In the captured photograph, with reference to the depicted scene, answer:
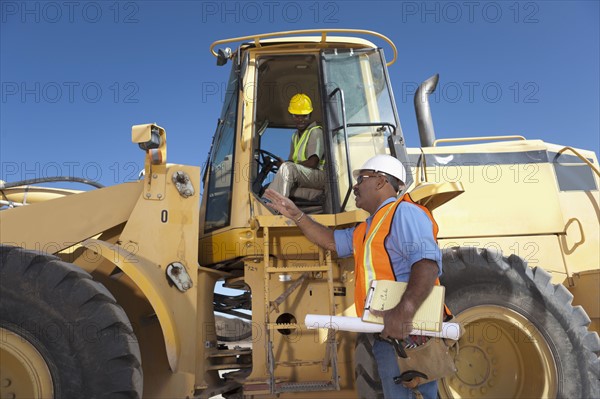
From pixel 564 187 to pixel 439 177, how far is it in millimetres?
1230

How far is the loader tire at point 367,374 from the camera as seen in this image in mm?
3377

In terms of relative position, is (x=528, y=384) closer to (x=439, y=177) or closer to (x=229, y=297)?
(x=439, y=177)

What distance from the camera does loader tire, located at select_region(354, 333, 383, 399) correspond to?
3377 mm

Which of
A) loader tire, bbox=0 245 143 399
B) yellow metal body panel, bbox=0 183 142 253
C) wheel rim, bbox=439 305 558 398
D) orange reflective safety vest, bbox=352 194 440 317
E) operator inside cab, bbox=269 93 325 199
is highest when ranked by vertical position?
operator inside cab, bbox=269 93 325 199

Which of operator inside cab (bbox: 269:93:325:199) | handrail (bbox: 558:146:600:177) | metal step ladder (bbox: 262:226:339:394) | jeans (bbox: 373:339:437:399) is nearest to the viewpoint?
jeans (bbox: 373:339:437:399)

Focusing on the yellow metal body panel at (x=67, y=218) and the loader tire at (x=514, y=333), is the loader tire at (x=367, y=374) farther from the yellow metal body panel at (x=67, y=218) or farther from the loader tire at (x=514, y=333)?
the yellow metal body panel at (x=67, y=218)

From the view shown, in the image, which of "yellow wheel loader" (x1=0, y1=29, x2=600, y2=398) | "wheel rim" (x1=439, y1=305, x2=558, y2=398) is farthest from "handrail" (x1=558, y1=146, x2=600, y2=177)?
"wheel rim" (x1=439, y1=305, x2=558, y2=398)

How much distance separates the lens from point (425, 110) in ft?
19.6

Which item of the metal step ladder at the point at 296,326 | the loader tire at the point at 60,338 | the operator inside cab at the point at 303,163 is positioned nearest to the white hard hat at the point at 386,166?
the metal step ladder at the point at 296,326

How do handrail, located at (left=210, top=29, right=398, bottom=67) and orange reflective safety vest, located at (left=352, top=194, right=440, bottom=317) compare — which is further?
handrail, located at (left=210, top=29, right=398, bottom=67)

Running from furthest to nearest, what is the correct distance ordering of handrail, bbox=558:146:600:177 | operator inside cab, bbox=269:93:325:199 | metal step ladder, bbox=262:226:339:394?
handrail, bbox=558:146:600:177 → operator inside cab, bbox=269:93:325:199 → metal step ladder, bbox=262:226:339:394

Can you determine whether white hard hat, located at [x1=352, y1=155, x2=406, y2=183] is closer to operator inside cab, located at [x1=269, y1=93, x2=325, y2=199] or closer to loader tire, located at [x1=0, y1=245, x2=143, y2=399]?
operator inside cab, located at [x1=269, y1=93, x2=325, y2=199]

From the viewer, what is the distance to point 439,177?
4902mm

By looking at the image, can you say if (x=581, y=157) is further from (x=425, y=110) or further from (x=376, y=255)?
(x=376, y=255)
